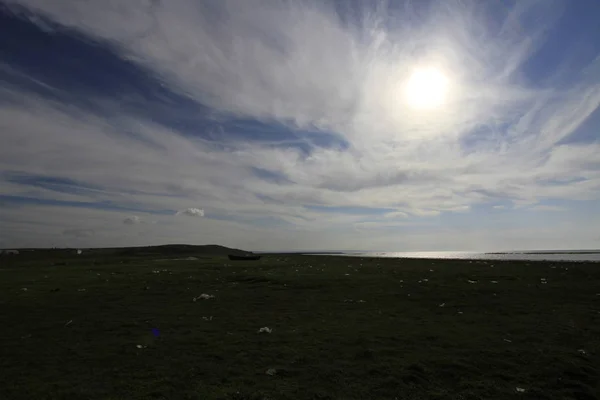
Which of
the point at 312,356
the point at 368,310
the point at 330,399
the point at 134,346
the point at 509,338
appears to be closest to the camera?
the point at 330,399

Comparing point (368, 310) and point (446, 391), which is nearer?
point (446, 391)

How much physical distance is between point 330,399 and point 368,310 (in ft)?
34.6

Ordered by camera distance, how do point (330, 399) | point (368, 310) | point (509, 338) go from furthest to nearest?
1. point (368, 310)
2. point (509, 338)
3. point (330, 399)

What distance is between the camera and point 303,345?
1238cm

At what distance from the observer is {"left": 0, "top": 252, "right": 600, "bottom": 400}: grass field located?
8.99 m

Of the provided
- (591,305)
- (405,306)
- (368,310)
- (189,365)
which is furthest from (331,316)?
(591,305)

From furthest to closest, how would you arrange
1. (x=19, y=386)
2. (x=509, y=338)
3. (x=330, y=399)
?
1. (x=509, y=338)
2. (x=19, y=386)
3. (x=330, y=399)

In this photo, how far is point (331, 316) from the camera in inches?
672

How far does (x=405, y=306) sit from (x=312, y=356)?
32.4 feet

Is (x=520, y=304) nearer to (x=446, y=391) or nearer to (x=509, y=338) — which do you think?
(x=509, y=338)

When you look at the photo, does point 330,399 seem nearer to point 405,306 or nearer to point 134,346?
point 134,346

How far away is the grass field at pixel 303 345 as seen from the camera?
8.99 m

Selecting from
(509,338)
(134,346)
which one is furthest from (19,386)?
(509,338)

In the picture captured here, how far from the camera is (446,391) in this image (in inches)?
348
